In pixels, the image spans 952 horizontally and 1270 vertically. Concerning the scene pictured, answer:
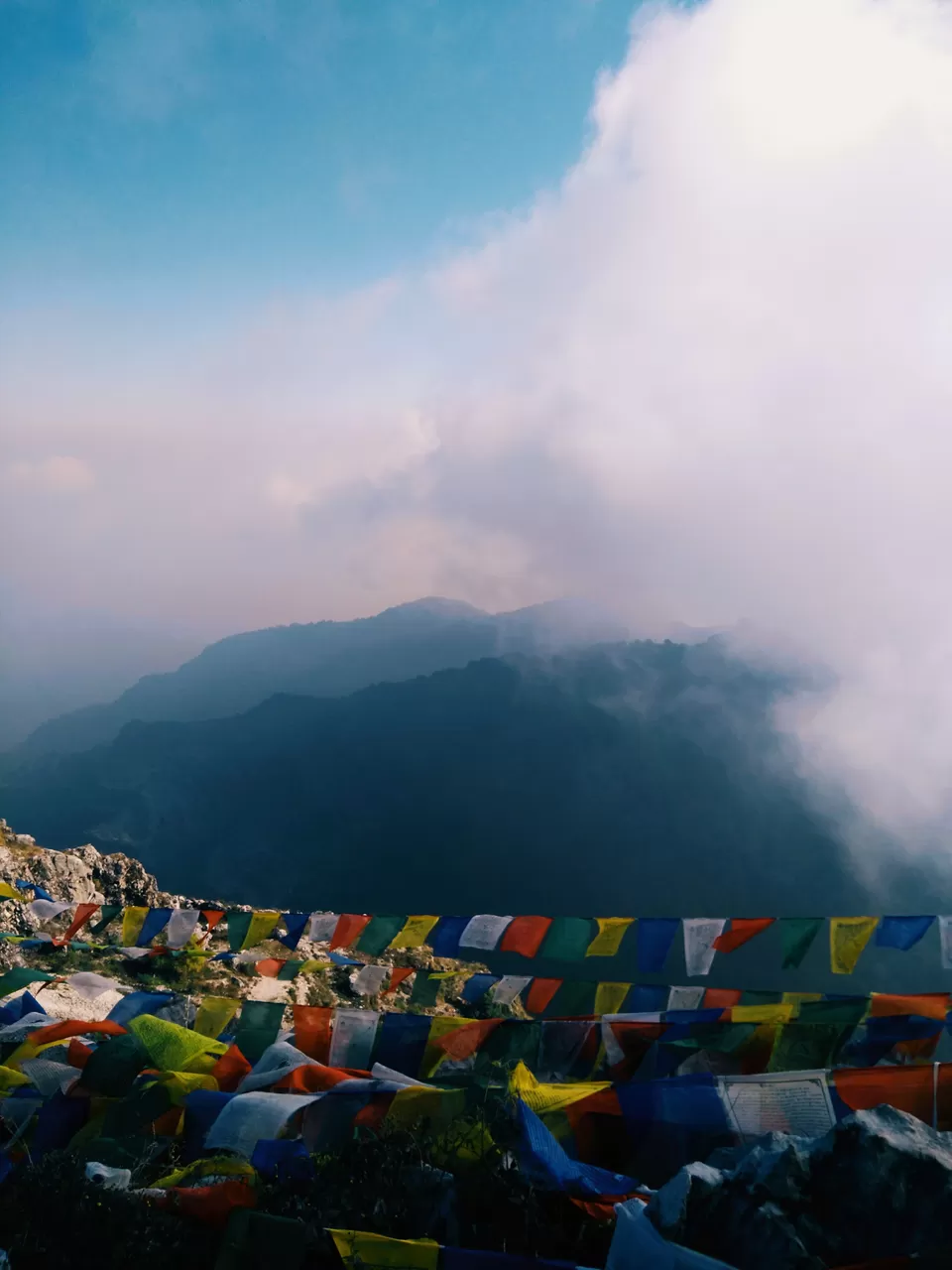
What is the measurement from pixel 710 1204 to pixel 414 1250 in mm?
1781

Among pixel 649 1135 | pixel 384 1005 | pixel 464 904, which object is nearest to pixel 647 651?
pixel 464 904

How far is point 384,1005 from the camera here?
26.9 m

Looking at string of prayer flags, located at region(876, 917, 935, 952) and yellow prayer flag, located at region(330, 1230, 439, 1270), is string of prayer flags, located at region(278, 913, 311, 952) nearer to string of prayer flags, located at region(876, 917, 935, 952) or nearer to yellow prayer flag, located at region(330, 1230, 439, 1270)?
string of prayer flags, located at region(876, 917, 935, 952)

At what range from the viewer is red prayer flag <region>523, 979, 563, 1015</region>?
39.0ft

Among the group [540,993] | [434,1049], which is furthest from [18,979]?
[540,993]

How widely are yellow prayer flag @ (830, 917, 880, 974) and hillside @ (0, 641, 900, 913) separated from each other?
95188mm

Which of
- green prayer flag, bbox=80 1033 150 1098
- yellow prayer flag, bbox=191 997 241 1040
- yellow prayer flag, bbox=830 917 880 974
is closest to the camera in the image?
green prayer flag, bbox=80 1033 150 1098

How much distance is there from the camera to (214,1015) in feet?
34.1

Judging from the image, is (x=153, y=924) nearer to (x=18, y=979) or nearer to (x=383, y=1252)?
(x=18, y=979)

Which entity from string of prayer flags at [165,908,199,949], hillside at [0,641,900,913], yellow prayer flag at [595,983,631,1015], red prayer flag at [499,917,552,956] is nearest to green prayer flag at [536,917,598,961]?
red prayer flag at [499,917,552,956]

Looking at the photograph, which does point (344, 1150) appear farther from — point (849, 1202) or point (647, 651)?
point (647, 651)

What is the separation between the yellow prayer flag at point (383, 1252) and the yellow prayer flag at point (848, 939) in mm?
8270

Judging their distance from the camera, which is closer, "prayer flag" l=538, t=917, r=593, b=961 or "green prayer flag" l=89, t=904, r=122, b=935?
"prayer flag" l=538, t=917, r=593, b=961

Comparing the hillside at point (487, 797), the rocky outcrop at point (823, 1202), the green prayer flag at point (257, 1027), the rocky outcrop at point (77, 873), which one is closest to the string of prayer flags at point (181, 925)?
the green prayer flag at point (257, 1027)
